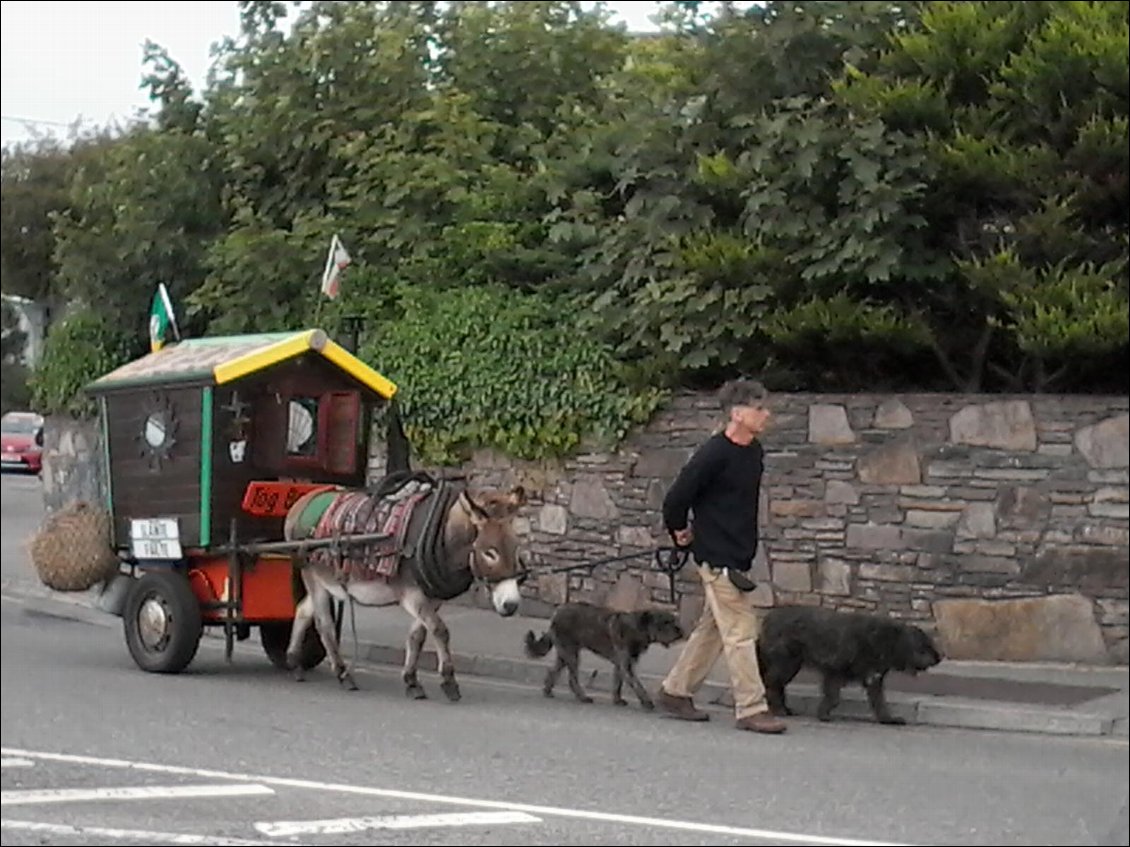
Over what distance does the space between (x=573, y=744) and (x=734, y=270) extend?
16.7 feet

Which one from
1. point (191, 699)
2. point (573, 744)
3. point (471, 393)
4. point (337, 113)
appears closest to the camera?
point (573, 744)

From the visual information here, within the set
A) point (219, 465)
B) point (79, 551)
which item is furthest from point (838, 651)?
point (79, 551)

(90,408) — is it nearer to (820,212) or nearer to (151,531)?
(151,531)

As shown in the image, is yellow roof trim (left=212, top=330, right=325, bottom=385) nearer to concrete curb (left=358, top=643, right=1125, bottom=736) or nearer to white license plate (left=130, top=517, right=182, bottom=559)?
white license plate (left=130, top=517, right=182, bottom=559)

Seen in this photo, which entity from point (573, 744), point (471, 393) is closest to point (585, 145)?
point (471, 393)

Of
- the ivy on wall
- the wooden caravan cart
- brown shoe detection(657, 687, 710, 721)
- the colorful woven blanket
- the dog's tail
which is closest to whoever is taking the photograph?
the wooden caravan cart

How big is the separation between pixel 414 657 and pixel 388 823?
3.70 m

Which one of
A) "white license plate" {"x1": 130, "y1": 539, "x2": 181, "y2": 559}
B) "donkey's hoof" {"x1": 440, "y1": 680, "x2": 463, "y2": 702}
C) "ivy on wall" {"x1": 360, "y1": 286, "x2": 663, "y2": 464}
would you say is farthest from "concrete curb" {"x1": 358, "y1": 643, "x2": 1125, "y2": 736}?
"ivy on wall" {"x1": 360, "y1": 286, "x2": 663, "y2": 464}

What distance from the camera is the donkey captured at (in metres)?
10.5

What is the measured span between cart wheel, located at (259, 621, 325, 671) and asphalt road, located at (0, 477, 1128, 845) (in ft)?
1.53

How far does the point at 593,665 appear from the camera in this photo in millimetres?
12398

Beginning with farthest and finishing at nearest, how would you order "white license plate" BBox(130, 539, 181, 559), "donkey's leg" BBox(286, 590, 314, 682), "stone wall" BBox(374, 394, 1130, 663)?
1. "stone wall" BBox(374, 394, 1130, 663)
2. "donkey's leg" BBox(286, 590, 314, 682)
3. "white license plate" BBox(130, 539, 181, 559)

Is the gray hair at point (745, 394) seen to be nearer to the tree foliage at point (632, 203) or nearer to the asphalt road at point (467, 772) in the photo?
the asphalt road at point (467, 772)

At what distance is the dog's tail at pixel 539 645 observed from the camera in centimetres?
1178
